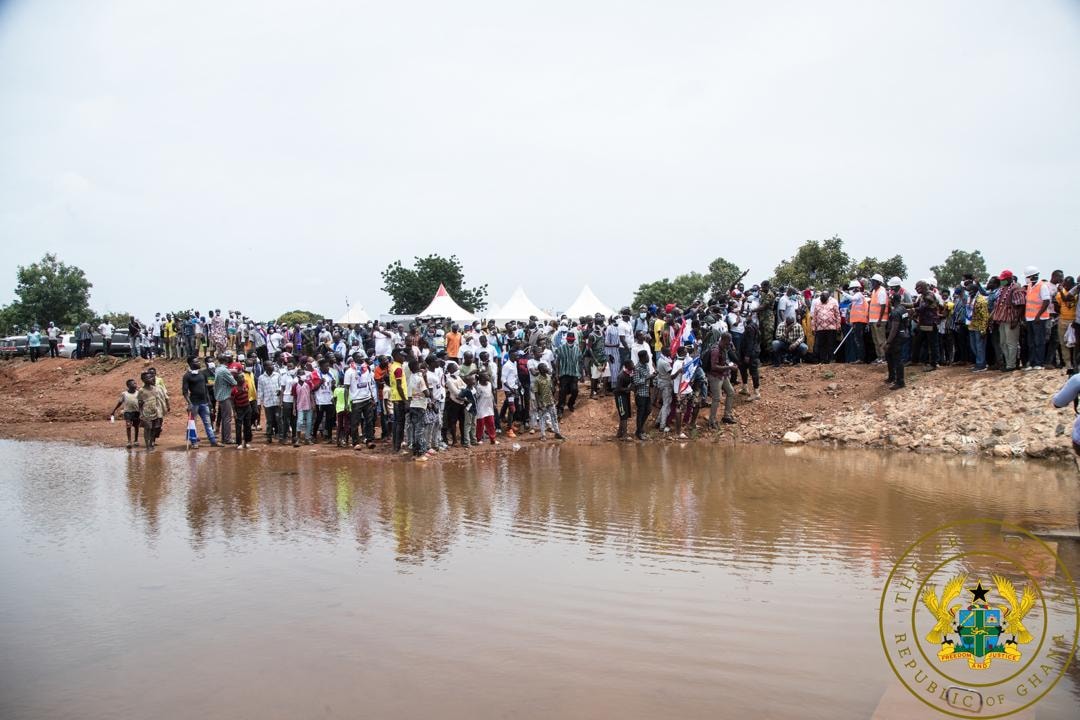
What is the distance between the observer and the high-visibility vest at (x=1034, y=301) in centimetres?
1461

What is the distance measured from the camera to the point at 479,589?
7215 millimetres

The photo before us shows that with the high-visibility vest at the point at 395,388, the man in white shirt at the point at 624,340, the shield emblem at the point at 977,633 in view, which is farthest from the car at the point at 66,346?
the shield emblem at the point at 977,633

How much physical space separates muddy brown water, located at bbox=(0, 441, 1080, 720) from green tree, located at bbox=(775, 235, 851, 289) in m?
16.5

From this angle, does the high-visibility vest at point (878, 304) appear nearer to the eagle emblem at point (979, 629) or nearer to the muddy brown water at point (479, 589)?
the muddy brown water at point (479, 589)

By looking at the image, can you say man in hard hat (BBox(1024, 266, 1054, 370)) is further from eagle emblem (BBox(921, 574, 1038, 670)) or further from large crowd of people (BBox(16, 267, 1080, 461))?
eagle emblem (BBox(921, 574, 1038, 670))

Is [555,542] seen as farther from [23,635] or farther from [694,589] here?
[23,635]

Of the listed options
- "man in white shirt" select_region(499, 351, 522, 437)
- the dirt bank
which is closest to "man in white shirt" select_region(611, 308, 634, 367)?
the dirt bank

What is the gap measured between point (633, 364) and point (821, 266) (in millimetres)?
15008

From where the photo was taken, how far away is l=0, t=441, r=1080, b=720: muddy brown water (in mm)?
Result: 5285

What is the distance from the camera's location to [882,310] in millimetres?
17422

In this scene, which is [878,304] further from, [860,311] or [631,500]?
[631,500]

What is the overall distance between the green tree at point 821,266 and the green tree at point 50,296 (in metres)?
50.3

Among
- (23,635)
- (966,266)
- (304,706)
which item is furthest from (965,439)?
(966,266)

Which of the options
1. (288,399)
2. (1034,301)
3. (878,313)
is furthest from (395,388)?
(1034,301)
